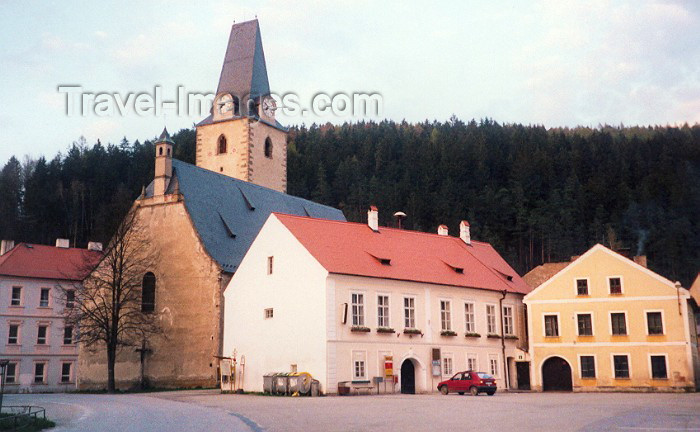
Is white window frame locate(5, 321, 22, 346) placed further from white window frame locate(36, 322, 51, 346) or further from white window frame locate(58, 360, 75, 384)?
white window frame locate(58, 360, 75, 384)

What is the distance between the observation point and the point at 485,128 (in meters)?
144

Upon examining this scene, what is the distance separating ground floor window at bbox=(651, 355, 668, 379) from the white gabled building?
24.3 feet

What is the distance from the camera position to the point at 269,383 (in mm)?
36531

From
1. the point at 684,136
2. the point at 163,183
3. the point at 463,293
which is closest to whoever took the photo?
the point at 463,293

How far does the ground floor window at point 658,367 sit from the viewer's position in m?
40.1

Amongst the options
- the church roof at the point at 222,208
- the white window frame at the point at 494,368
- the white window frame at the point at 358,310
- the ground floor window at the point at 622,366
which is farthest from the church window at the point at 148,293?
the ground floor window at the point at 622,366

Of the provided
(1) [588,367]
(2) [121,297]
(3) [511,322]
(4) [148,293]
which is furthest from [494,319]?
(2) [121,297]

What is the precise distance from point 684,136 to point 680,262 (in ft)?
80.6

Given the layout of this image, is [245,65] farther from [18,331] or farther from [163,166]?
[18,331]

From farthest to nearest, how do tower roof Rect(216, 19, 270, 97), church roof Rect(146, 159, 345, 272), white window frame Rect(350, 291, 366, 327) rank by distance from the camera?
tower roof Rect(216, 19, 270, 97) → church roof Rect(146, 159, 345, 272) → white window frame Rect(350, 291, 366, 327)

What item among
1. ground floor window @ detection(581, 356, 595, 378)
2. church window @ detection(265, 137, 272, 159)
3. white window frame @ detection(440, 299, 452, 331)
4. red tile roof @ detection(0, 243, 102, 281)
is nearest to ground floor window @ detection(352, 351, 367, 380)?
white window frame @ detection(440, 299, 452, 331)

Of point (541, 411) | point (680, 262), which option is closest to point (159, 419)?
point (541, 411)

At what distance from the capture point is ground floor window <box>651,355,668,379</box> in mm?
40062

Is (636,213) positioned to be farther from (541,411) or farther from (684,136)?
(541,411)
